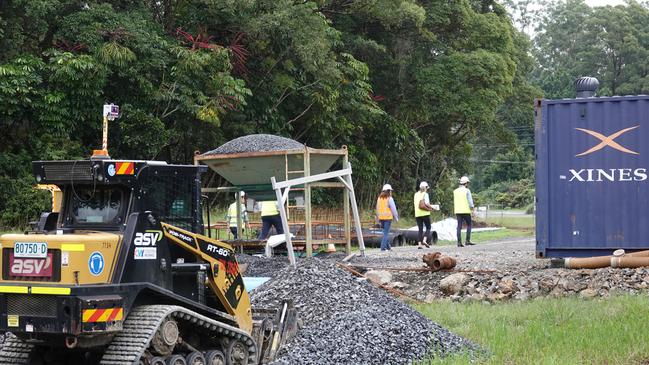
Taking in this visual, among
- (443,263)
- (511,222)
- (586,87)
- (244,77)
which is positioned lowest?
(443,263)

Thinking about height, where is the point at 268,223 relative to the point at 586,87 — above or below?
below

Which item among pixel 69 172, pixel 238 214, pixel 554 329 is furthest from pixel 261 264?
pixel 69 172

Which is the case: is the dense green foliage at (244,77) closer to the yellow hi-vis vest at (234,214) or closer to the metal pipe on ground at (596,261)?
the yellow hi-vis vest at (234,214)

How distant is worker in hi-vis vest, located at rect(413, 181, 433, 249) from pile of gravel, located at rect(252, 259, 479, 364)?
39.2ft

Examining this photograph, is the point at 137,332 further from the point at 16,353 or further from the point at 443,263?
the point at 443,263

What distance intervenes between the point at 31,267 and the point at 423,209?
17.8 m

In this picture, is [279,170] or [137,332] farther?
[279,170]

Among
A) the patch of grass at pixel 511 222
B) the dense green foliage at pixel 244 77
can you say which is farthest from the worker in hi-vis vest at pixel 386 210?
the patch of grass at pixel 511 222

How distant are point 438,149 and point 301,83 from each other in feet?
49.7

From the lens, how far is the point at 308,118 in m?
35.6

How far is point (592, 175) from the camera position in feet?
53.8

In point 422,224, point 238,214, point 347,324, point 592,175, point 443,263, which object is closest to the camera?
point 347,324

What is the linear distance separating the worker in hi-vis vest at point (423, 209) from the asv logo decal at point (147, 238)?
1646 cm

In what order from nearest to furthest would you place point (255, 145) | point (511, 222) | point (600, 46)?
point (255, 145) < point (511, 222) < point (600, 46)
